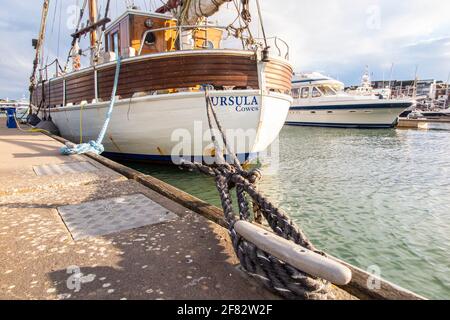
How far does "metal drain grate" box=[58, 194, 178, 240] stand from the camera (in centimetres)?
238

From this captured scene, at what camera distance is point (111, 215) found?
8.88 ft

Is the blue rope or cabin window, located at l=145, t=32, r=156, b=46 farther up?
cabin window, located at l=145, t=32, r=156, b=46

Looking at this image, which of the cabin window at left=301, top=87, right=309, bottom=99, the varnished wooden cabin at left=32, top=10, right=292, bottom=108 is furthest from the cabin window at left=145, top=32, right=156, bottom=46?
the cabin window at left=301, top=87, right=309, bottom=99

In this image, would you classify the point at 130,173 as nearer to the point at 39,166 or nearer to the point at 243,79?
the point at 39,166

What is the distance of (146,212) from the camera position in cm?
275

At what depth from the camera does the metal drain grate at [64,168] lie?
442 centimetres

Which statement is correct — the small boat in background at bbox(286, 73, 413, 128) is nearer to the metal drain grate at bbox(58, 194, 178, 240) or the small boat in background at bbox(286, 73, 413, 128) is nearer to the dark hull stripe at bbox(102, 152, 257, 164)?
the dark hull stripe at bbox(102, 152, 257, 164)

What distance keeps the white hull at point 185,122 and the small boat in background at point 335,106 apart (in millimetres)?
21930

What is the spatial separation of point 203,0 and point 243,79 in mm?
3028

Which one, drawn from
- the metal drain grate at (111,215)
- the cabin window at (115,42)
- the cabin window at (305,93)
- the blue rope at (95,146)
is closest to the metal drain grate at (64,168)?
the blue rope at (95,146)

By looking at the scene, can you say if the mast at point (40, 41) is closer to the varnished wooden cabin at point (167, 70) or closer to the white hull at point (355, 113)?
the varnished wooden cabin at point (167, 70)

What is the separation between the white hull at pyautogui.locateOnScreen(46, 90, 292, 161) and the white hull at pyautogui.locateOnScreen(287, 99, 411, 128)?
2181 centimetres

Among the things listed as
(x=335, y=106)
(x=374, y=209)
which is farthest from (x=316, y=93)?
(x=374, y=209)

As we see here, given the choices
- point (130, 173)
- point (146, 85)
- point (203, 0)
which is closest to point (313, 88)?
point (203, 0)
